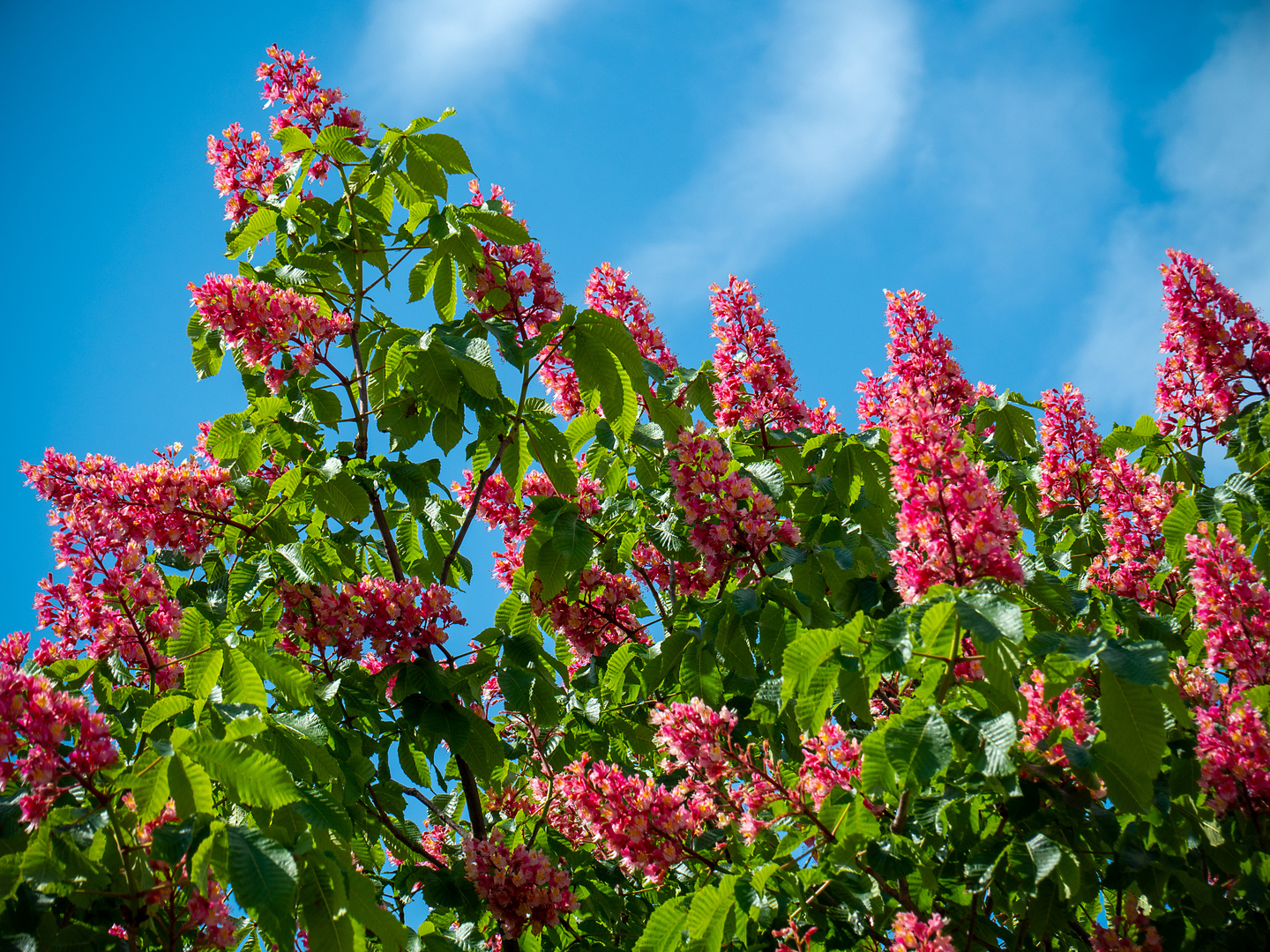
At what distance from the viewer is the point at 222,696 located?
290 cm

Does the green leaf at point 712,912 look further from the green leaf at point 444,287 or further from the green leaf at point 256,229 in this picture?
the green leaf at point 256,229

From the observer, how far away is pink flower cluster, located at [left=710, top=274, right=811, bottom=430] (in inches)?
184

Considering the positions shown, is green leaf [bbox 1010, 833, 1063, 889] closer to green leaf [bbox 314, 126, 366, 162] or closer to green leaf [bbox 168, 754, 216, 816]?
green leaf [bbox 168, 754, 216, 816]

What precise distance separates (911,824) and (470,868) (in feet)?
5.46

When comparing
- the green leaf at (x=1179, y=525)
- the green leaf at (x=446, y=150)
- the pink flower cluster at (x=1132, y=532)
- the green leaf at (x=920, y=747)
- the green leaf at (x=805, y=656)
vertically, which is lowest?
the green leaf at (x=920, y=747)

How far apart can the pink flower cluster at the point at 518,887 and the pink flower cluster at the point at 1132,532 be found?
2.69 m

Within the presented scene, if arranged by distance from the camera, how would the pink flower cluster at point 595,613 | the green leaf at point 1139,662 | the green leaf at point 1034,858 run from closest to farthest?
the green leaf at point 1139,662 → the green leaf at point 1034,858 → the pink flower cluster at point 595,613

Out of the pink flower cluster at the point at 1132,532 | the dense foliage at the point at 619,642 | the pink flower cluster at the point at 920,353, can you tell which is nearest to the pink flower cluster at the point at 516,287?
the dense foliage at the point at 619,642

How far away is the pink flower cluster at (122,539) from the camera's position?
3410mm

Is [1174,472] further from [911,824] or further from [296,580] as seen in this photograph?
[296,580]

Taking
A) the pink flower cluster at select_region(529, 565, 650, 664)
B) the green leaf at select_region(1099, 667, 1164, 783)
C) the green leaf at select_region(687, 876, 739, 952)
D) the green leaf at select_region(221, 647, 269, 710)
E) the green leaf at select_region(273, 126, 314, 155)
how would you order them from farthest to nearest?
the pink flower cluster at select_region(529, 565, 650, 664) < the green leaf at select_region(273, 126, 314, 155) < the green leaf at select_region(221, 647, 269, 710) < the green leaf at select_region(687, 876, 739, 952) < the green leaf at select_region(1099, 667, 1164, 783)

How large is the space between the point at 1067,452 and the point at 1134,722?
3.22 meters

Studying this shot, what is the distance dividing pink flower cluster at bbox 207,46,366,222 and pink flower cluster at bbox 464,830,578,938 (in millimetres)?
3269

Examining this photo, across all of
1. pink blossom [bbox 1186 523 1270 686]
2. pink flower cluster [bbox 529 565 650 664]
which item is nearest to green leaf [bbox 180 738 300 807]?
pink flower cluster [bbox 529 565 650 664]
